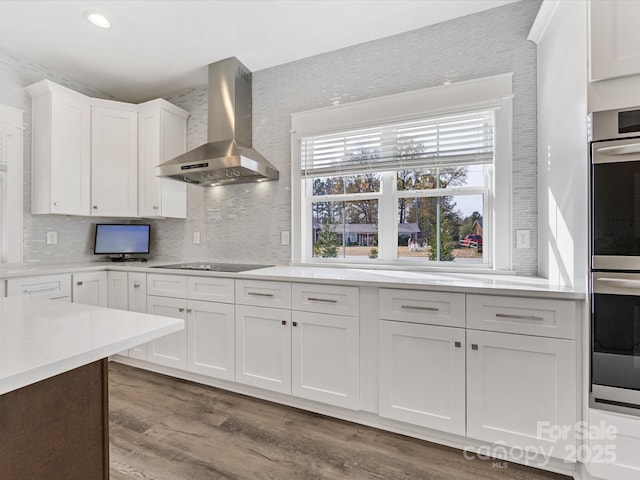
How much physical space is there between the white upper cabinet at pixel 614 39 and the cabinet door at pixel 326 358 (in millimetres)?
1736

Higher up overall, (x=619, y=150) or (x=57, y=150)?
(x=57, y=150)

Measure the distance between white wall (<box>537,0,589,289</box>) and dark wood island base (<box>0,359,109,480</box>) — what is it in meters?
2.05

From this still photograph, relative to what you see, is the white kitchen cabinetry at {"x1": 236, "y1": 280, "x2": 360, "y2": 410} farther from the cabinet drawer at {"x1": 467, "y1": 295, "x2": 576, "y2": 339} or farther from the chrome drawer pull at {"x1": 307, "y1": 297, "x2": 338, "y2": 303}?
the cabinet drawer at {"x1": 467, "y1": 295, "x2": 576, "y2": 339}

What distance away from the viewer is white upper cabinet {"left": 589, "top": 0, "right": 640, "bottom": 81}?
4.42 ft

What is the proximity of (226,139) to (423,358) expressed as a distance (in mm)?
2395

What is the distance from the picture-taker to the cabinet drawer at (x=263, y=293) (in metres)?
2.15

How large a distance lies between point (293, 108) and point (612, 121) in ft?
7.47

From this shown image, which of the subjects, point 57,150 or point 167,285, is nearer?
point 167,285

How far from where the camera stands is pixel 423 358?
70.4 inches

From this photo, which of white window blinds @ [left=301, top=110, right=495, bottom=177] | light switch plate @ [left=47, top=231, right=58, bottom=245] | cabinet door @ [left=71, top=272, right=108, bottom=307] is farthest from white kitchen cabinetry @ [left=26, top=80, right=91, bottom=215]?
white window blinds @ [left=301, top=110, right=495, bottom=177]

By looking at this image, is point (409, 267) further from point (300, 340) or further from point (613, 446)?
point (613, 446)

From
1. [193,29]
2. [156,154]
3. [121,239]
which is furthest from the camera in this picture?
[121,239]

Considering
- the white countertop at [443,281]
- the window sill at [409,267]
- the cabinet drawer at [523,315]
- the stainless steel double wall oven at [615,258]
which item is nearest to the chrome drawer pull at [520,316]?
the cabinet drawer at [523,315]

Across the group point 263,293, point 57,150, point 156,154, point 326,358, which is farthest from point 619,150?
point 57,150
